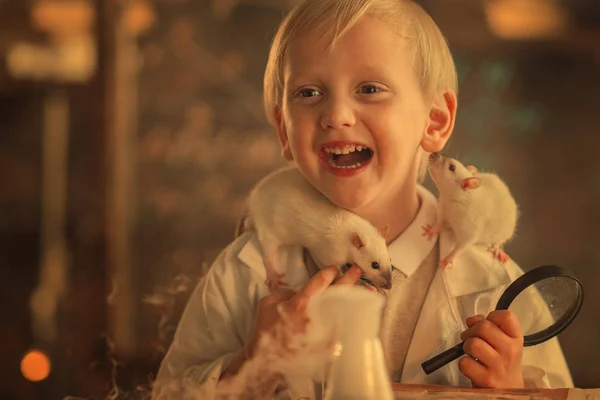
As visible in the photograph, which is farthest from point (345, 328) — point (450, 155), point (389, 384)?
point (450, 155)

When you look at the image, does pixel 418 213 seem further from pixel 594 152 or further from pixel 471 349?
pixel 594 152

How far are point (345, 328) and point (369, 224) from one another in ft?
0.35

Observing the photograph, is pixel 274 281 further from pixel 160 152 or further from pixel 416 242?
pixel 160 152

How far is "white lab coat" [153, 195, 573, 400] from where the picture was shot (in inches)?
23.9

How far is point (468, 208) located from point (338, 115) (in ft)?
0.49

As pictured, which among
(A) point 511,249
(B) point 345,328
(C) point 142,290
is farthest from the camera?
(C) point 142,290

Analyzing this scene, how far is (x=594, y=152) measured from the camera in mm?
749

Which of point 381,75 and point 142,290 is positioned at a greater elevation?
point 381,75

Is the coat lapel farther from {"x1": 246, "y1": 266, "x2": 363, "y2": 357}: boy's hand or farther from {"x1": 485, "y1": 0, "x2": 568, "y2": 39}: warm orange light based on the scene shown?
{"x1": 485, "y1": 0, "x2": 568, "y2": 39}: warm orange light

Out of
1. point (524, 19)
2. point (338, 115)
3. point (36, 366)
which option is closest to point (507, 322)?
point (338, 115)

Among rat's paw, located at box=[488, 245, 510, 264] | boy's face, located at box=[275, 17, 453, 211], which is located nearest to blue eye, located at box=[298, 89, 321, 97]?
boy's face, located at box=[275, 17, 453, 211]

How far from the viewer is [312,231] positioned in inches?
23.9

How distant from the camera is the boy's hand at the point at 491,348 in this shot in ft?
1.95

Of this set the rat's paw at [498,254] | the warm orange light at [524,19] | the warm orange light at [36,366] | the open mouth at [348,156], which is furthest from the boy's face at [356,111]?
the warm orange light at [36,366]
